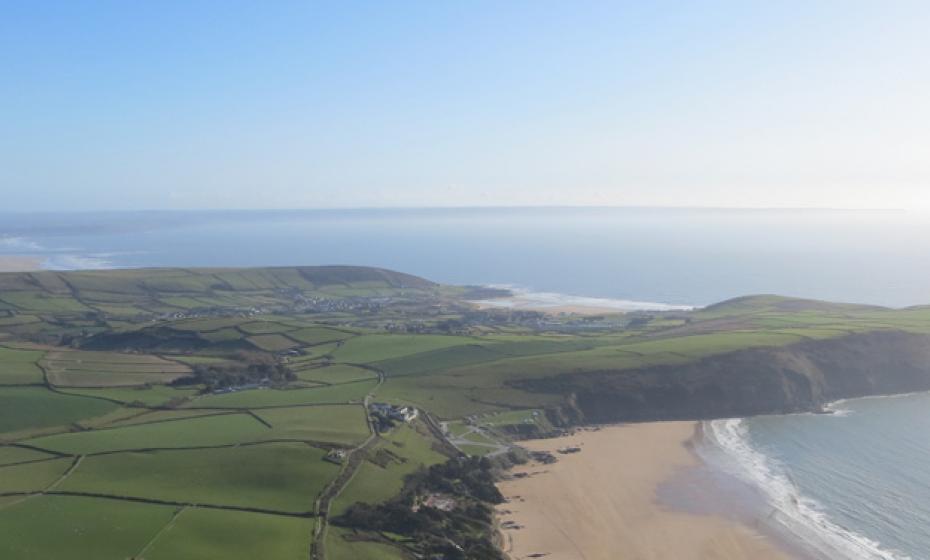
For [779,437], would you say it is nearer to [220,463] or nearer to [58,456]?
[220,463]

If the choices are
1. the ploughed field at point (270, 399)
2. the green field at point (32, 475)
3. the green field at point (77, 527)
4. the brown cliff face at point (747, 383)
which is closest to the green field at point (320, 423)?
the ploughed field at point (270, 399)

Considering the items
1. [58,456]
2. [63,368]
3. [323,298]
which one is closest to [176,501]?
[58,456]

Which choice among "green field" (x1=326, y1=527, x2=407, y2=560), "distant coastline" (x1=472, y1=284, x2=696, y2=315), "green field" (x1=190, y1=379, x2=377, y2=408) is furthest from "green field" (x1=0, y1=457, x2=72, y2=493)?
"distant coastline" (x1=472, y1=284, x2=696, y2=315)

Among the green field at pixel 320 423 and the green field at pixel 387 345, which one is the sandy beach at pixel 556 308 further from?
the green field at pixel 320 423

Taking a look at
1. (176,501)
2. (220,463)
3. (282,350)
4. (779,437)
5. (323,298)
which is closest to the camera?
(176,501)

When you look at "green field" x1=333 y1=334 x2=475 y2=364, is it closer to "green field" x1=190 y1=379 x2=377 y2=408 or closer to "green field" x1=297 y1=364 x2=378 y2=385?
"green field" x1=297 y1=364 x2=378 y2=385

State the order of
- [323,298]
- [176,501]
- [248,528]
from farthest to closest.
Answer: [323,298], [176,501], [248,528]

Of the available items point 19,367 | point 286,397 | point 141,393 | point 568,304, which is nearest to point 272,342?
point 141,393
